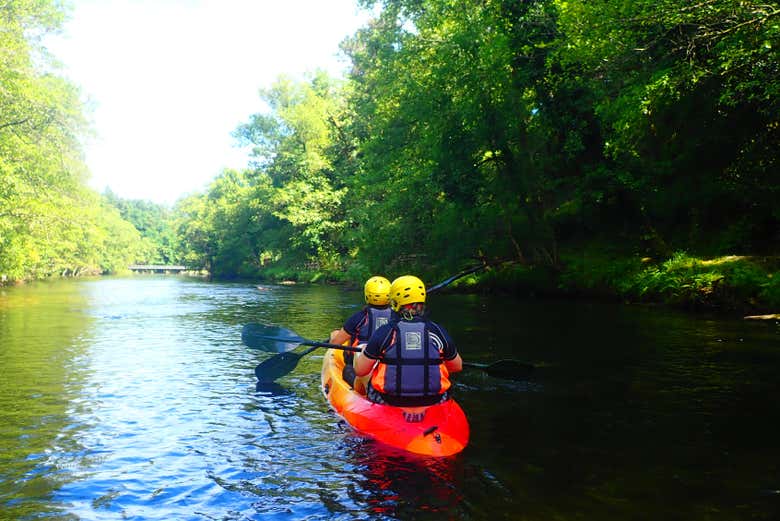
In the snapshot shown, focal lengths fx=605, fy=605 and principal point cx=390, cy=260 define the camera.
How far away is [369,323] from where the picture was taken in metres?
8.12

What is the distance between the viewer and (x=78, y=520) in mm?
4621

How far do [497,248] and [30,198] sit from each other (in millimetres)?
20970

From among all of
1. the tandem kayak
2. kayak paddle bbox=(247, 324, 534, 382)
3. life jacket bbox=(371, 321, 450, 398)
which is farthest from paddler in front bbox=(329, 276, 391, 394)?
→ life jacket bbox=(371, 321, 450, 398)

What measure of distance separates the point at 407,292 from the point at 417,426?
4.52 feet

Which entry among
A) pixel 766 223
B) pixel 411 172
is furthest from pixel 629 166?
pixel 411 172

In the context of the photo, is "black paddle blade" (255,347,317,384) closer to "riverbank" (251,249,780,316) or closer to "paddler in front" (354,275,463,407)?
"paddler in front" (354,275,463,407)

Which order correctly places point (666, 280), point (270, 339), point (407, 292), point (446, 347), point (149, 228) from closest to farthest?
point (407, 292) < point (446, 347) < point (270, 339) < point (666, 280) < point (149, 228)

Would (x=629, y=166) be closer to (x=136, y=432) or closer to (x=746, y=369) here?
(x=746, y=369)

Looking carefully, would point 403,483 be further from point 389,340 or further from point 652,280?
point 652,280

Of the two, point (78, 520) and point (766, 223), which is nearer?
point (78, 520)

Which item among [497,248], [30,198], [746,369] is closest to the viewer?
[746,369]

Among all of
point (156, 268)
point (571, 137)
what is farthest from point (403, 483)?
point (156, 268)

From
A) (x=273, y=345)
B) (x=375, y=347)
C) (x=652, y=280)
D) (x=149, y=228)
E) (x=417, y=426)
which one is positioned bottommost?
(x=417, y=426)

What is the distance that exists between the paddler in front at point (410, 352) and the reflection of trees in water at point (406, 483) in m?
0.62
